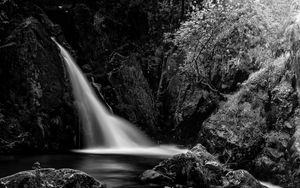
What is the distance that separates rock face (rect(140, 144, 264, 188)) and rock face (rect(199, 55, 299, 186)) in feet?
5.20

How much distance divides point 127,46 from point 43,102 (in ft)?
18.4

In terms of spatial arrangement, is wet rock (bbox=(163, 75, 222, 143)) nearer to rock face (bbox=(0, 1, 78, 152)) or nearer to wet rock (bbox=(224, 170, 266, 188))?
rock face (bbox=(0, 1, 78, 152))

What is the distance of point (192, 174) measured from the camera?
9477 millimetres

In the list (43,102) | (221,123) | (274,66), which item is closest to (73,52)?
(43,102)

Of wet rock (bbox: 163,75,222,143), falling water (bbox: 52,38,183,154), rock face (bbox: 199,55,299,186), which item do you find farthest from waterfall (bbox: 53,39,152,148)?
rock face (bbox: 199,55,299,186)

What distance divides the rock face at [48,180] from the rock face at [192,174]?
1.97 metres

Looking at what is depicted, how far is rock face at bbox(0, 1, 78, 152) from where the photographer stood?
14.5 meters

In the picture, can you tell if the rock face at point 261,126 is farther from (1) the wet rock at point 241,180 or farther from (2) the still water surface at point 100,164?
(2) the still water surface at point 100,164

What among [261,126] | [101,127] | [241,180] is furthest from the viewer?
[101,127]

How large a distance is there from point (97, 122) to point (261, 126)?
709 cm

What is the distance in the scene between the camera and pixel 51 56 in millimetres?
15641

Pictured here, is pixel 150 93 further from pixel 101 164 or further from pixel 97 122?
pixel 101 164

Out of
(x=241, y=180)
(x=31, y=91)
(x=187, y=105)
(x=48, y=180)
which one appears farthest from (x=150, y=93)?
(x=48, y=180)

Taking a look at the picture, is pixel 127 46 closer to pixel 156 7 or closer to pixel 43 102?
pixel 156 7
